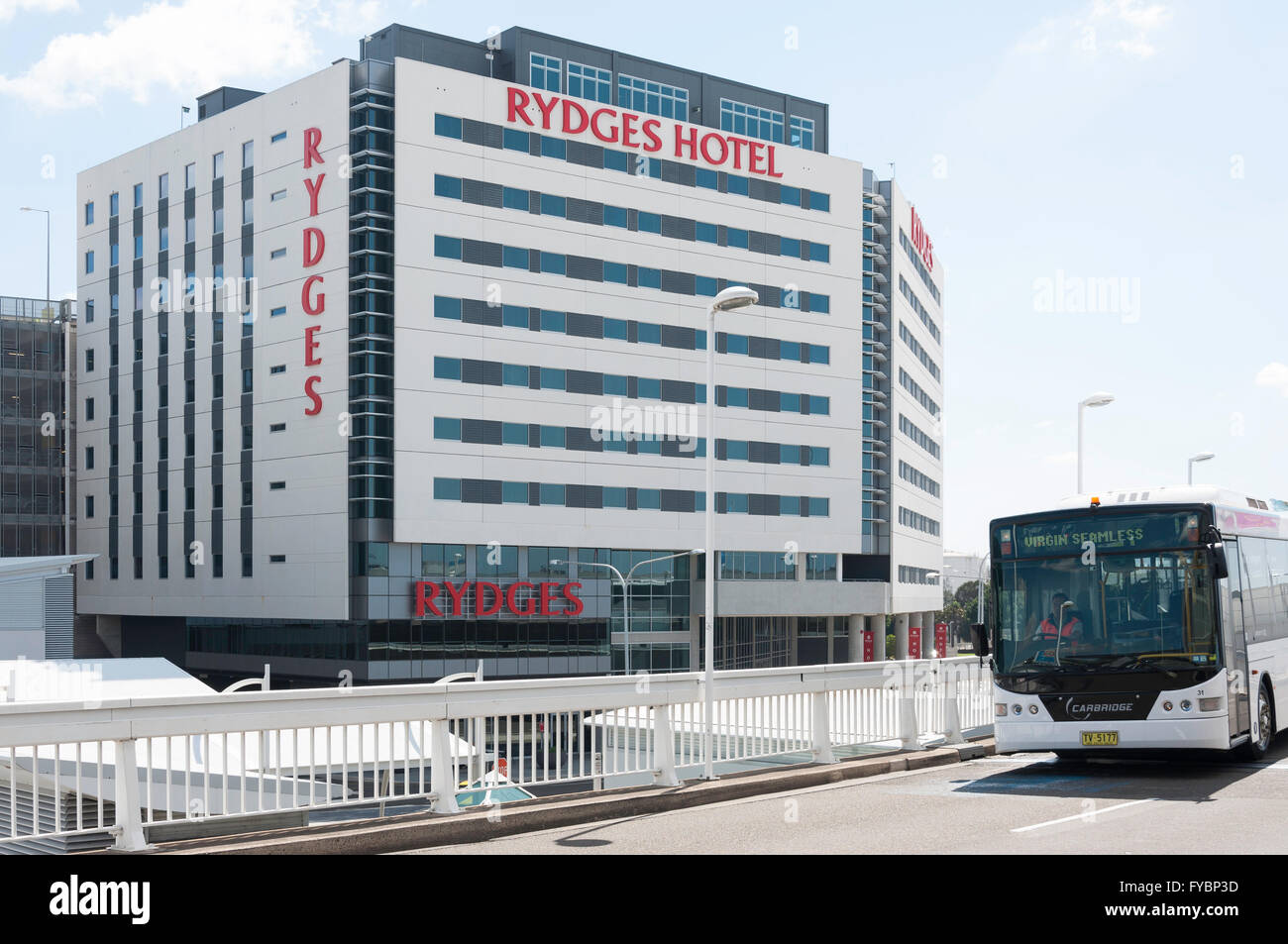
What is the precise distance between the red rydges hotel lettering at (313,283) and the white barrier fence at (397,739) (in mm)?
48692

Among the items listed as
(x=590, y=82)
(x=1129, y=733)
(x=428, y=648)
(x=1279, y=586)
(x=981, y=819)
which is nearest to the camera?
(x=981, y=819)

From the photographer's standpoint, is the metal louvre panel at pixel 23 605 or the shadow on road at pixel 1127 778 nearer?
the shadow on road at pixel 1127 778

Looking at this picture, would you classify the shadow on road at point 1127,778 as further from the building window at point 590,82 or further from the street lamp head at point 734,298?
the building window at point 590,82

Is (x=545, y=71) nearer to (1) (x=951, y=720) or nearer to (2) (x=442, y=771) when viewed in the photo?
(1) (x=951, y=720)

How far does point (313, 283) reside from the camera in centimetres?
6228

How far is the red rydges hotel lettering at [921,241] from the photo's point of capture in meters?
87.1

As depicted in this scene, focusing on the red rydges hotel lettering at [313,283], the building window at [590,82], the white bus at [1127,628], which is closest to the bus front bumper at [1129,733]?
the white bus at [1127,628]

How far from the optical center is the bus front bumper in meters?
14.0

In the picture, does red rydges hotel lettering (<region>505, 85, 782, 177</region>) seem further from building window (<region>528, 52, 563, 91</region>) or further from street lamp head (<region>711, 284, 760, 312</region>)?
street lamp head (<region>711, 284, 760, 312</region>)

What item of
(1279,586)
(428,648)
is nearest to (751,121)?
(428,648)

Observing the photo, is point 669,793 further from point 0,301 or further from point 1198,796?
point 0,301

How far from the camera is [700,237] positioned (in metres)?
70.0

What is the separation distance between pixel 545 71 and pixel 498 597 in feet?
85.5
